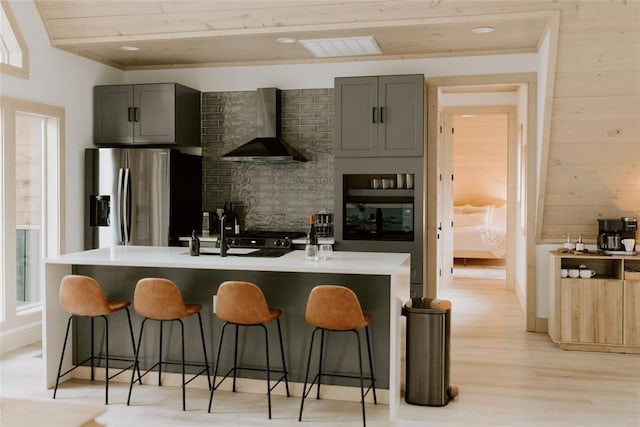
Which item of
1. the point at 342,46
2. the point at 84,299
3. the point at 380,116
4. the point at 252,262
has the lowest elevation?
the point at 84,299

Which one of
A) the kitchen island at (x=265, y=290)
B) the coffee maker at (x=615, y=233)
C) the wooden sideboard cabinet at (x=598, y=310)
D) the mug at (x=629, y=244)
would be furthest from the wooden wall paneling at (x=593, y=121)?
the kitchen island at (x=265, y=290)

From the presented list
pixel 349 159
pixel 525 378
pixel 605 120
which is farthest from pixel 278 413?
pixel 605 120

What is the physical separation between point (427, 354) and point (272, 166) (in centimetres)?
336

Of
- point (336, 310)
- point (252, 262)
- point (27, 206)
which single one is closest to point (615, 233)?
point (336, 310)

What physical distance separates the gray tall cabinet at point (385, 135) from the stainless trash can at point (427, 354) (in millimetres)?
1884

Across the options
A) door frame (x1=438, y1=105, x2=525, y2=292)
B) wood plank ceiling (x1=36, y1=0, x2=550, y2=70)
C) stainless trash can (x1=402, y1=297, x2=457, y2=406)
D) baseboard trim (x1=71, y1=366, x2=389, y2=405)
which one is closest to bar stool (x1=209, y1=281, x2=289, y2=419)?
baseboard trim (x1=71, y1=366, x2=389, y2=405)

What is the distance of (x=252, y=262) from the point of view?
165 inches

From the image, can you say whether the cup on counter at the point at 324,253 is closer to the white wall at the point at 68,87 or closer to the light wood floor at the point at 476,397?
the light wood floor at the point at 476,397

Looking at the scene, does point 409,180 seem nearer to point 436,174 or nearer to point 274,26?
point 436,174

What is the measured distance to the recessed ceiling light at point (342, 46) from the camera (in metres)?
5.69

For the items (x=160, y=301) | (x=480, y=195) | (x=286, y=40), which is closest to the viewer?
(x=160, y=301)

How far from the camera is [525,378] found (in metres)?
4.79

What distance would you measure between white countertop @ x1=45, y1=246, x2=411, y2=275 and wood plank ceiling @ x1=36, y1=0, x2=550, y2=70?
75.7 inches

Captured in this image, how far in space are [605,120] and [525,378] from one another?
7.21 feet
